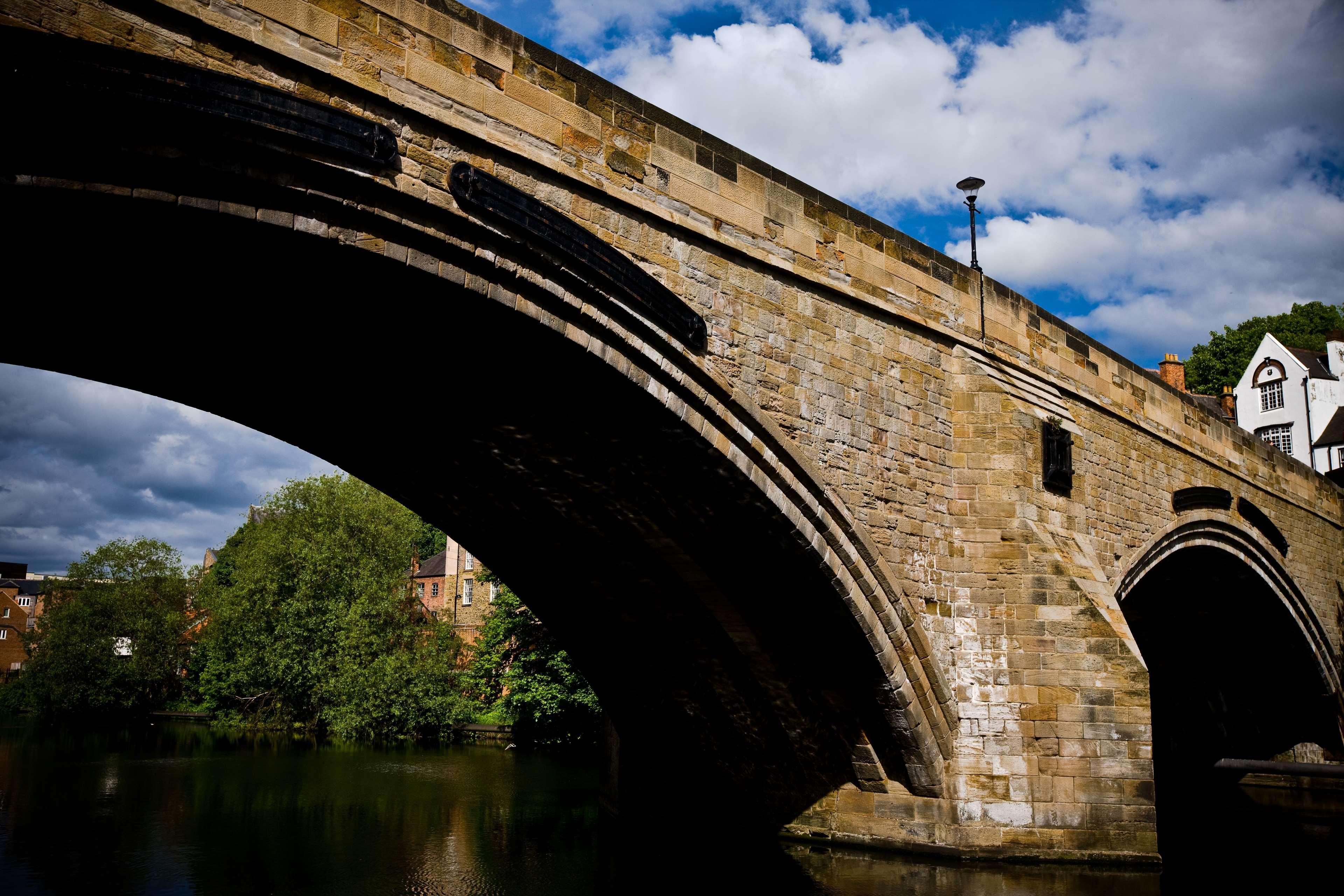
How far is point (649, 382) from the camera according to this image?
22.0 feet

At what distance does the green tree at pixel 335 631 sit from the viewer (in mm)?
23391

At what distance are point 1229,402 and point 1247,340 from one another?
8.31m

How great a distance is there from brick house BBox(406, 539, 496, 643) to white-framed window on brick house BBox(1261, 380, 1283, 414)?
998 inches

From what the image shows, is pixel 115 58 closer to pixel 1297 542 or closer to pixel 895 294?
pixel 895 294

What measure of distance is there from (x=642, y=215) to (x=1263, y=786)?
18.1m

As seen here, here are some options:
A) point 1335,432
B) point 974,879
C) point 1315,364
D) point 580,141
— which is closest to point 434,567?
point 1335,432

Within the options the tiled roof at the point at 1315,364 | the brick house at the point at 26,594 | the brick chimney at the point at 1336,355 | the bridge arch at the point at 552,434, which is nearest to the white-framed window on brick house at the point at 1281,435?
the tiled roof at the point at 1315,364

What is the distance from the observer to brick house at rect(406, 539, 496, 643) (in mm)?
33562

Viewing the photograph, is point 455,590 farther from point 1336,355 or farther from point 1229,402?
point 1336,355

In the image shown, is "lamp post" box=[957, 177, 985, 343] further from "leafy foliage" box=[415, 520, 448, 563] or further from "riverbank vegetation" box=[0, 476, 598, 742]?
"leafy foliage" box=[415, 520, 448, 563]

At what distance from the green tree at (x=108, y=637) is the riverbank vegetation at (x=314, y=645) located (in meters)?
0.05

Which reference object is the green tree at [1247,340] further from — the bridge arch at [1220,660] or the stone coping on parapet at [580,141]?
the stone coping on parapet at [580,141]

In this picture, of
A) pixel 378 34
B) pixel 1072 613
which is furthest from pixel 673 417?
pixel 1072 613

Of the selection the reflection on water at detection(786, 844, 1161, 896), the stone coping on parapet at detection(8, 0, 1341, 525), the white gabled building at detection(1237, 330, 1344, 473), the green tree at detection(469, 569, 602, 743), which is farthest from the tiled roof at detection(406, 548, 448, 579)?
the reflection on water at detection(786, 844, 1161, 896)
